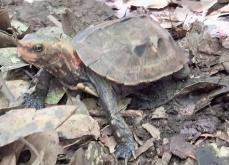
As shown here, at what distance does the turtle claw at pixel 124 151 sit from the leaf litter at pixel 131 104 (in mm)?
48

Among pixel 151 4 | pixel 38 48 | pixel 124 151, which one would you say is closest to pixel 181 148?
pixel 124 151

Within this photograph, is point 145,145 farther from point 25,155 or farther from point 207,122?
point 25,155

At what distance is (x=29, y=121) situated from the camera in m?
2.63

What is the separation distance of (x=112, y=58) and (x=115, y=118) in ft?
1.41

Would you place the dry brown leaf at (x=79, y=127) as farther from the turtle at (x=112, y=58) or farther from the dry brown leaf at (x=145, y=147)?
the dry brown leaf at (x=145, y=147)

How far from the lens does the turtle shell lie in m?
3.37

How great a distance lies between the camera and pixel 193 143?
3143 millimetres

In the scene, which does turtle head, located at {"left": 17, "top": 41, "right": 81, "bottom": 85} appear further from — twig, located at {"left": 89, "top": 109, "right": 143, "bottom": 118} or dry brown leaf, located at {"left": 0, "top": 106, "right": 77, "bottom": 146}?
dry brown leaf, located at {"left": 0, "top": 106, "right": 77, "bottom": 146}

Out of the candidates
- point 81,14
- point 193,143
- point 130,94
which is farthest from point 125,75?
point 81,14

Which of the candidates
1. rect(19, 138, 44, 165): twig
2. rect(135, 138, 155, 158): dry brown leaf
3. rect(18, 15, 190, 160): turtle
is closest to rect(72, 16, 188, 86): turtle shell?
rect(18, 15, 190, 160): turtle

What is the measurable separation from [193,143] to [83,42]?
1.06 metres

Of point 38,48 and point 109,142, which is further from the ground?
point 38,48

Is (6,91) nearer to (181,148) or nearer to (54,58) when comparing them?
(54,58)

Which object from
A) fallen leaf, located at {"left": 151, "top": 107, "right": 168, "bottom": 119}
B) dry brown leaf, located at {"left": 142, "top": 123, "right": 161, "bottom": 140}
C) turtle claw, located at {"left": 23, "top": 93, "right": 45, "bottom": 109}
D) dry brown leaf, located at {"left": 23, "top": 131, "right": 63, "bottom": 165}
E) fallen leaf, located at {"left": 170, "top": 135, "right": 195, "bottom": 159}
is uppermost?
dry brown leaf, located at {"left": 23, "top": 131, "right": 63, "bottom": 165}
